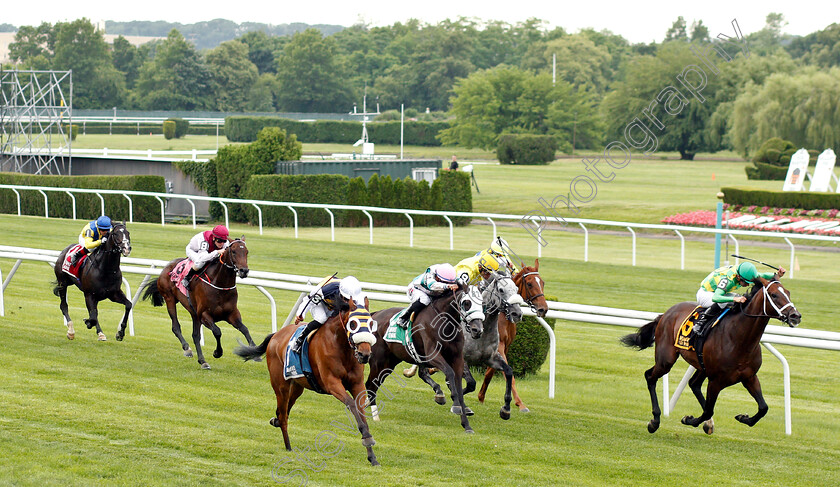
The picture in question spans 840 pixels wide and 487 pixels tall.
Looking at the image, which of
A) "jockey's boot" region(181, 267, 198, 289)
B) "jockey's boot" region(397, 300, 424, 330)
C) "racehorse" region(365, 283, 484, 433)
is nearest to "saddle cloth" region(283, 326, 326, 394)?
"racehorse" region(365, 283, 484, 433)

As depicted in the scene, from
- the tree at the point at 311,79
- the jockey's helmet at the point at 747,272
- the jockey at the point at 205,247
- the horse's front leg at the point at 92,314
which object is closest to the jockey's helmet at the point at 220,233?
the jockey at the point at 205,247

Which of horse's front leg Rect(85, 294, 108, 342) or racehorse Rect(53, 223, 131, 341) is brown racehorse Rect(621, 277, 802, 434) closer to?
racehorse Rect(53, 223, 131, 341)

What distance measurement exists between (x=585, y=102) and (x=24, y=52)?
44.2 m

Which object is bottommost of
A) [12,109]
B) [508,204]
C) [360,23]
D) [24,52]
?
[508,204]

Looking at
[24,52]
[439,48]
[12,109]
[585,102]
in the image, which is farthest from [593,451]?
[24,52]

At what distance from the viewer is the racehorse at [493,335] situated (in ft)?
19.5

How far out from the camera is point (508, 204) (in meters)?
25.3

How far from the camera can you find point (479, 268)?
6.25m

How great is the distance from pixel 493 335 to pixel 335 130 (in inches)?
1717

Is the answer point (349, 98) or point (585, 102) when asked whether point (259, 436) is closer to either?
point (585, 102)

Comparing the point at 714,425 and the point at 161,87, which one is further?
the point at 161,87

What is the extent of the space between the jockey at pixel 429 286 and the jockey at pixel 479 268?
1.03ft

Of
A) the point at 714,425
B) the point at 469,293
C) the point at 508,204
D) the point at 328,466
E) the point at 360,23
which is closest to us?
the point at 328,466

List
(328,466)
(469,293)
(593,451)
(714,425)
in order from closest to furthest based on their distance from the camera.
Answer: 1. (328,466)
2. (593,451)
3. (469,293)
4. (714,425)
